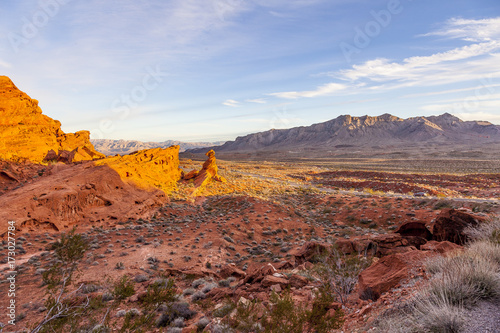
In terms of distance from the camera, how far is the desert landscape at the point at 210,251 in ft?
13.4

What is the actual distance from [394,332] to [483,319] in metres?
1.14

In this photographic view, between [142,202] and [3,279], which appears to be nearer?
[3,279]

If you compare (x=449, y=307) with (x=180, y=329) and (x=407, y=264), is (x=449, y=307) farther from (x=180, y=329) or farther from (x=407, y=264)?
(x=180, y=329)

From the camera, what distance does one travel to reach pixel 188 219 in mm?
17203

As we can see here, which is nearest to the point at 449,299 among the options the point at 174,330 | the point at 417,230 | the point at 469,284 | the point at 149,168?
the point at 469,284

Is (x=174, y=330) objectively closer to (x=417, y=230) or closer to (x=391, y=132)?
(x=417, y=230)

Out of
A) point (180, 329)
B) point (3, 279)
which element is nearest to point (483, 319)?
point (180, 329)

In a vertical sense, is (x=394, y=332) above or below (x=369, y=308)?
above

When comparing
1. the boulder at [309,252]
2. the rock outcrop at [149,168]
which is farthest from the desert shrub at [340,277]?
the rock outcrop at [149,168]

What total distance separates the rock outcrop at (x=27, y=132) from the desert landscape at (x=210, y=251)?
111 mm

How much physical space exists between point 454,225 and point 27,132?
31.4 m

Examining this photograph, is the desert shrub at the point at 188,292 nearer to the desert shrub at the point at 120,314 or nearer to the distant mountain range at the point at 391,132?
the desert shrub at the point at 120,314

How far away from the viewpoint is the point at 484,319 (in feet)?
10.1

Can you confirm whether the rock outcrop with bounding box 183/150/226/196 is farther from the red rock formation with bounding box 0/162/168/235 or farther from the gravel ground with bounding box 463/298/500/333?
the gravel ground with bounding box 463/298/500/333
